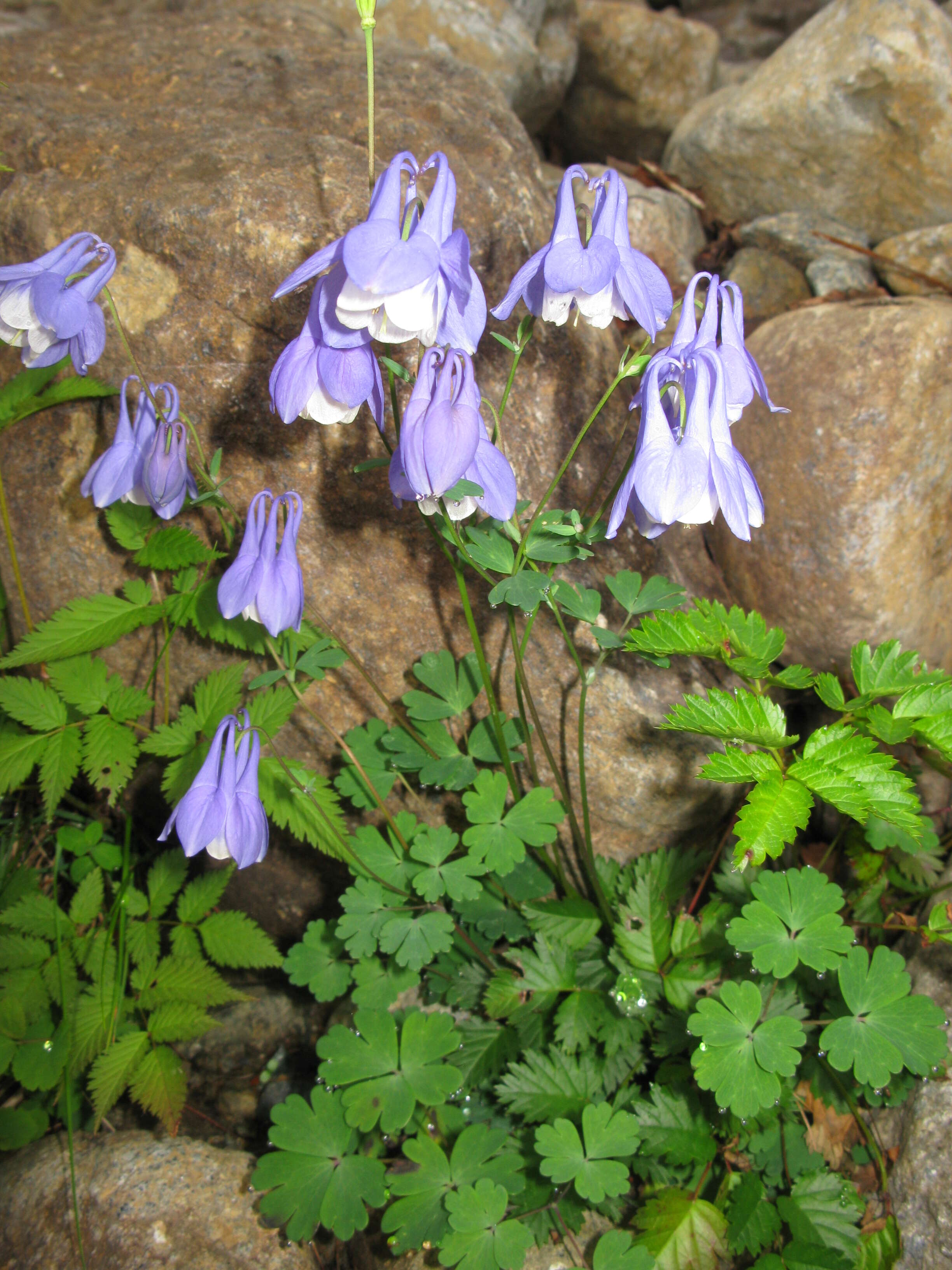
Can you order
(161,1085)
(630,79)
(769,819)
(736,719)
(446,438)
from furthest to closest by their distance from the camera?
1. (630,79)
2. (161,1085)
3. (736,719)
4. (769,819)
5. (446,438)

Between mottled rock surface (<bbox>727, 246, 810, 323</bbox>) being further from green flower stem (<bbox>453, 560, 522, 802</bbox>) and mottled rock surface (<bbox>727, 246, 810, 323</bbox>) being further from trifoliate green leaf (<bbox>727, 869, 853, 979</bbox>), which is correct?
trifoliate green leaf (<bbox>727, 869, 853, 979</bbox>)

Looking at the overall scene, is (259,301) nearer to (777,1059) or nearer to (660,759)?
(660,759)

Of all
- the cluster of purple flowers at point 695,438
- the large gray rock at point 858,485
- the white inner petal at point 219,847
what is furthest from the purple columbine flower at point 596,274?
the large gray rock at point 858,485

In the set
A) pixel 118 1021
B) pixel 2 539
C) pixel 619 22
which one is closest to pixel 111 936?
pixel 118 1021

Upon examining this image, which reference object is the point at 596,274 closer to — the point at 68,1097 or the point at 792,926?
the point at 792,926

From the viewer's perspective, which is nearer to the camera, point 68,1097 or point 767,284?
point 68,1097

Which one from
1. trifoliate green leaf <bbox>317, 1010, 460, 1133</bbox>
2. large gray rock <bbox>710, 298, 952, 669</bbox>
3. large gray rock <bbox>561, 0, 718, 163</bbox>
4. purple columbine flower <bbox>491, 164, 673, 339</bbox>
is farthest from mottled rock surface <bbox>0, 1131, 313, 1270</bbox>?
large gray rock <bbox>561, 0, 718, 163</bbox>

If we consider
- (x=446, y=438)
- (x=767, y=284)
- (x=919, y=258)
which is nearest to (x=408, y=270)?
(x=446, y=438)
